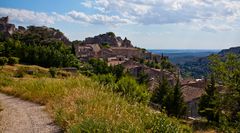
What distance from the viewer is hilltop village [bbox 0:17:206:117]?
86812 mm

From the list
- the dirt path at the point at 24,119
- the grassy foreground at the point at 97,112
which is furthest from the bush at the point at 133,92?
the dirt path at the point at 24,119

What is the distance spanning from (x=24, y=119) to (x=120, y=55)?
12172 centimetres

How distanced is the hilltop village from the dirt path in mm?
55255

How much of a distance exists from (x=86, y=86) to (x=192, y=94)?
6070 cm

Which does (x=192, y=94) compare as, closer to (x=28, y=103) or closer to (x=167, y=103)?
(x=167, y=103)

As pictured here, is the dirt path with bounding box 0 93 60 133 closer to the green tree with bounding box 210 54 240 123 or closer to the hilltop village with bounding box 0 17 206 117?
the green tree with bounding box 210 54 240 123

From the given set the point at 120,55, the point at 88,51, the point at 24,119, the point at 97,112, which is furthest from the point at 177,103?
the point at 120,55

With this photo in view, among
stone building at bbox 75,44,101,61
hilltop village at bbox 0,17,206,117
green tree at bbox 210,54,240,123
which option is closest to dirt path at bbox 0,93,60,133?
green tree at bbox 210,54,240,123

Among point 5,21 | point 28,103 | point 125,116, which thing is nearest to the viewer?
point 125,116

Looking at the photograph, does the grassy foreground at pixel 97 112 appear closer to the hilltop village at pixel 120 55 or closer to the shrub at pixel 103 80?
the shrub at pixel 103 80

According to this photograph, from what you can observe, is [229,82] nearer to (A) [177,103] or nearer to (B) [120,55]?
(A) [177,103]

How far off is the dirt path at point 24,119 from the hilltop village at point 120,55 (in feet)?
181

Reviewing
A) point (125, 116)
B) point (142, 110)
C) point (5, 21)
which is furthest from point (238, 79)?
point (5, 21)

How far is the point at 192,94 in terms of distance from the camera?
71875mm
